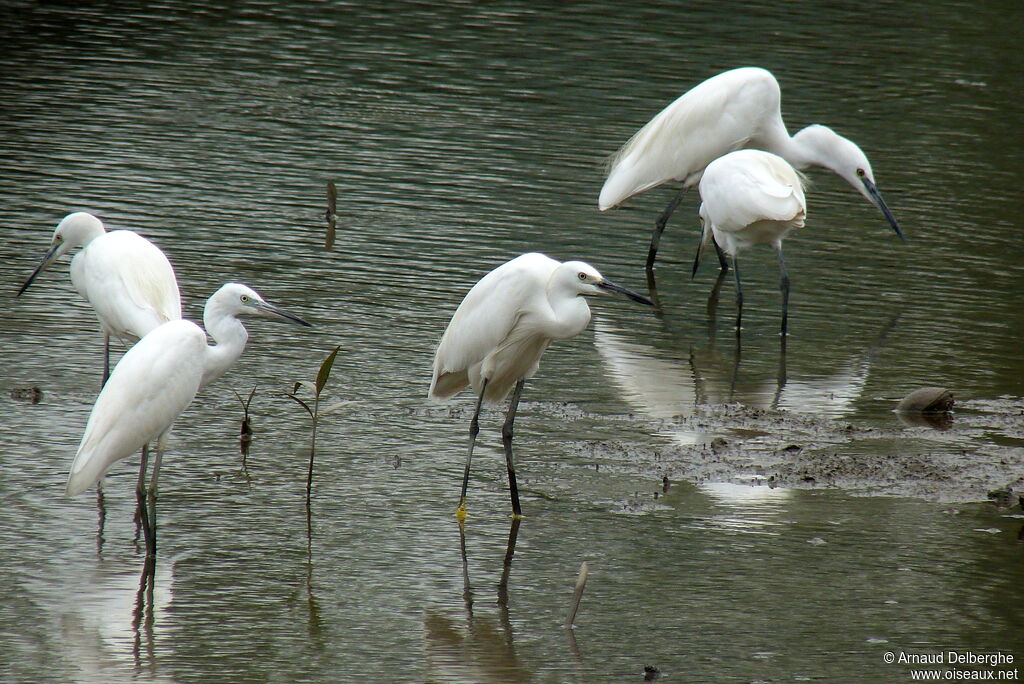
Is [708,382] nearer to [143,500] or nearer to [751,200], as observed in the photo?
[751,200]

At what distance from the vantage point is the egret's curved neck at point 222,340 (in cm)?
613

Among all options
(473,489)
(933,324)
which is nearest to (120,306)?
(473,489)

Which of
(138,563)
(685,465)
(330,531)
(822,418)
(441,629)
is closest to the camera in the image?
(441,629)

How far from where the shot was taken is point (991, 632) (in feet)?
17.9

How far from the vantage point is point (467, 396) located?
8227mm

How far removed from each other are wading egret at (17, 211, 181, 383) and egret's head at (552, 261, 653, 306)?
6.09ft

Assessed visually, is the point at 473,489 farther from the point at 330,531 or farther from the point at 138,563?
the point at 138,563

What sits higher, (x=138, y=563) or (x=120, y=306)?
(x=120, y=306)

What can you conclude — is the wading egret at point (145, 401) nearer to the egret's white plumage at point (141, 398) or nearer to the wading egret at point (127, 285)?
the egret's white plumage at point (141, 398)

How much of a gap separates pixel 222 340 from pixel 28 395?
1743 mm

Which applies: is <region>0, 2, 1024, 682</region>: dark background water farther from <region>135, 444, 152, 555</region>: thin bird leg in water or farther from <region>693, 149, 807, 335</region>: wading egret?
<region>693, 149, 807, 335</region>: wading egret

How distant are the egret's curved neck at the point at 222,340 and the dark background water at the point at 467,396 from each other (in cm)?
62

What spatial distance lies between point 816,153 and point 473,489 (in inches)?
229

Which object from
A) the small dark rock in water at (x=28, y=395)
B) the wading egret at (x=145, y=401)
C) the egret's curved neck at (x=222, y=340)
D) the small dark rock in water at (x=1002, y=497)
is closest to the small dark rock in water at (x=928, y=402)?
the small dark rock in water at (x=1002, y=497)
